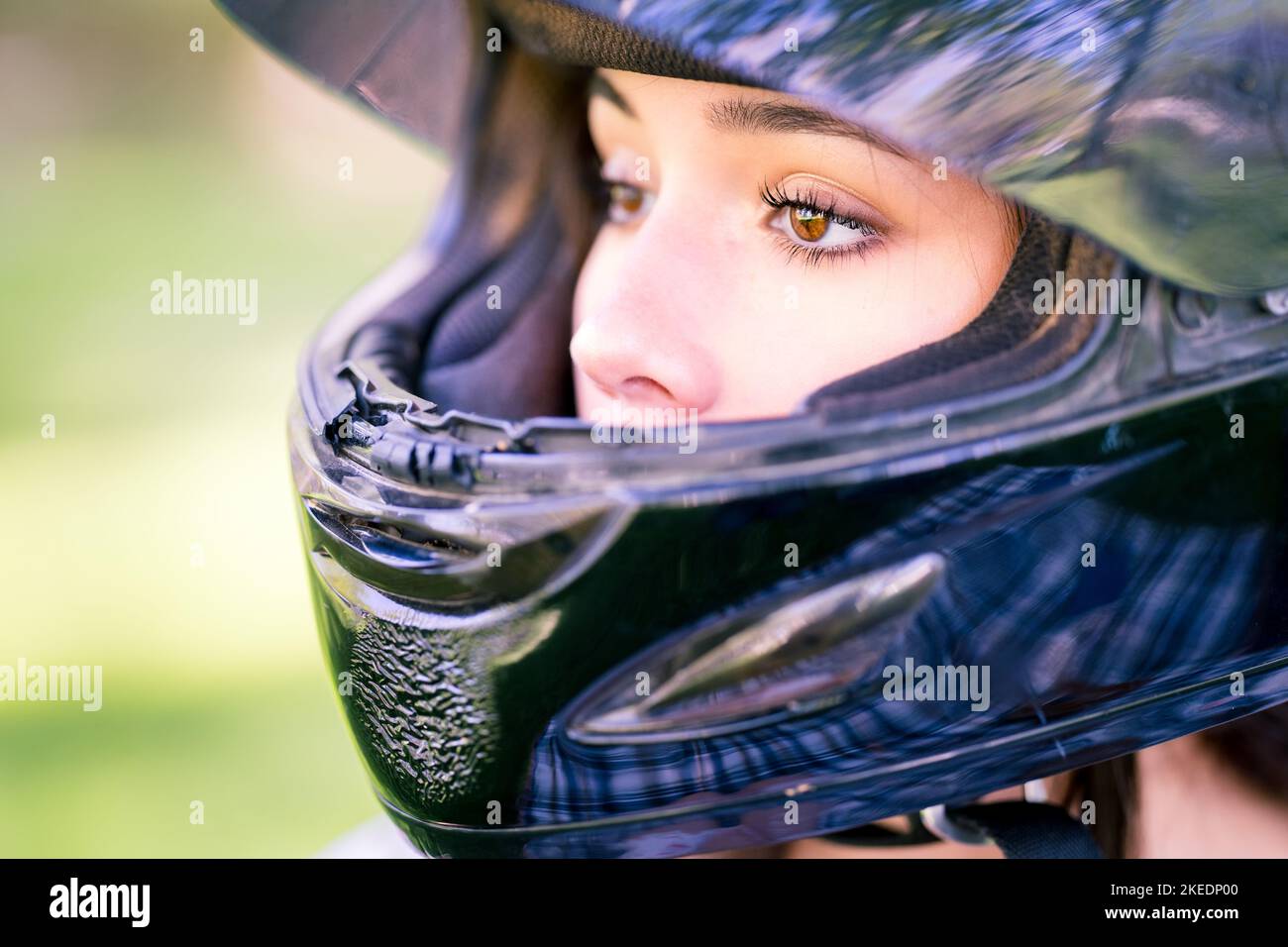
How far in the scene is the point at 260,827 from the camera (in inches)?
84.8

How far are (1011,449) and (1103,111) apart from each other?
212mm

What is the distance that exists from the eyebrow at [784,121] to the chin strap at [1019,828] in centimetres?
52

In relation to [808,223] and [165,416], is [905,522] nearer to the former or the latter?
[808,223]

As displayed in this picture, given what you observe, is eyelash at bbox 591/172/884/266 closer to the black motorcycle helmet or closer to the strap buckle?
the black motorcycle helmet

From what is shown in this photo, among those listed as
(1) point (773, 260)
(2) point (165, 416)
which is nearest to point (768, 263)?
(1) point (773, 260)

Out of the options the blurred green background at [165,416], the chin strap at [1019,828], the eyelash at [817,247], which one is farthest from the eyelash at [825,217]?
the blurred green background at [165,416]

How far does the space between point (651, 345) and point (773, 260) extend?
107 millimetres

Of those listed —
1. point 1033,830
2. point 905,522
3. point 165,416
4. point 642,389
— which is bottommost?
point 1033,830

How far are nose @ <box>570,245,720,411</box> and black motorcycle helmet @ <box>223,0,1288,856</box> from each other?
0.10m

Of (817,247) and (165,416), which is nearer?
(817,247)

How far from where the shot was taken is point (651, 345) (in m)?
0.90

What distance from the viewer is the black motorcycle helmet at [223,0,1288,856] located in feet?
2.55

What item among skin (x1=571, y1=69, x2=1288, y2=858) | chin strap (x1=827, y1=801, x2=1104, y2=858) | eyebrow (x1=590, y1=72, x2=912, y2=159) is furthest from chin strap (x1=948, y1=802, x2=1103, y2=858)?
eyebrow (x1=590, y1=72, x2=912, y2=159)
